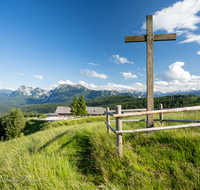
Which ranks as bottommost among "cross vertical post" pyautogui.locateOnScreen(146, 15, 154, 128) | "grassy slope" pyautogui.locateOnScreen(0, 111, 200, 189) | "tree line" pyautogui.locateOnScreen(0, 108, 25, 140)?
"tree line" pyautogui.locateOnScreen(0, 108, 25, 140)

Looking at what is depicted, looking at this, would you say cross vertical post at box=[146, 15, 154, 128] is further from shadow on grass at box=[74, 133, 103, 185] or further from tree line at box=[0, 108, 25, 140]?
tree line at box=[0, 108, 25, 140]

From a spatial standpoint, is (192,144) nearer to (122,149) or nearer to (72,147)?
(122,149)

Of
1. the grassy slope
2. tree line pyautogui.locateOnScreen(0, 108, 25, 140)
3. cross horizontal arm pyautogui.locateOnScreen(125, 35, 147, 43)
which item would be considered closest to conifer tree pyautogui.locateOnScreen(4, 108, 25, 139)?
tree line pyautogui.locateOnScreen(0, 108, 25, 140)

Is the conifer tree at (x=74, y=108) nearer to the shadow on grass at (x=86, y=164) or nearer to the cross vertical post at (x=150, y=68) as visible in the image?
the shadow on grass at (x=86, y=164)

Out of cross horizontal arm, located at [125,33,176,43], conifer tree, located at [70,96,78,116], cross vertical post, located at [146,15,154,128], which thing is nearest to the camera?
cross vertical post, located at [146,15,154,128]

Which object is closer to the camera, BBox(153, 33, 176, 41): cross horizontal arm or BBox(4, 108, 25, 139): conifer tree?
BBox(153, 33, 176, 41): cross horizontal arm

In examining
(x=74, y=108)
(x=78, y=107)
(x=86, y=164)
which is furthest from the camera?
(x=74, y=108)

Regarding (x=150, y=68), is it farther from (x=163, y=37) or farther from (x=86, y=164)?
(x=86, y=164)

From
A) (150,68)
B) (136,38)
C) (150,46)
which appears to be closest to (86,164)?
(150,68)

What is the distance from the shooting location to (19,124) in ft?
125

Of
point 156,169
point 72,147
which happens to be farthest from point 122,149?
point 72,147

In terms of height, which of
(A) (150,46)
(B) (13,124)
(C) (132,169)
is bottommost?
(B) (13,124)

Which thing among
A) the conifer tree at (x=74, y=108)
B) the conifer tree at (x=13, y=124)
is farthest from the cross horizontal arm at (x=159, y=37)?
the conifer tree at (x=74, y=108)

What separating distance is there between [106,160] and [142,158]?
1.13m
